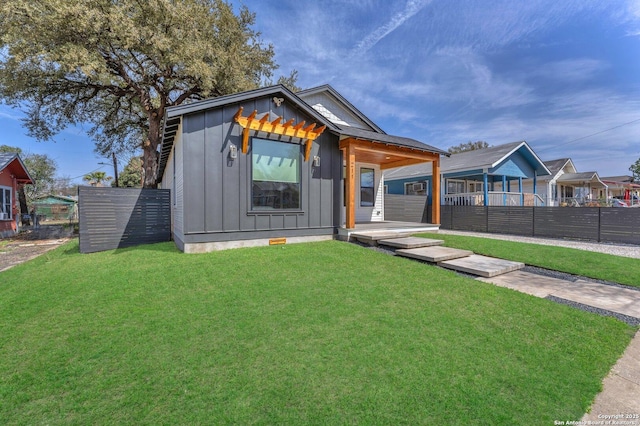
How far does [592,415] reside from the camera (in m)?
1.86

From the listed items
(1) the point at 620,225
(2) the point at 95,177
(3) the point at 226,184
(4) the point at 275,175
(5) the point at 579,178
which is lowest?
(1) the point at 620,225

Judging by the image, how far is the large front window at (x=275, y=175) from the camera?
22.7ft

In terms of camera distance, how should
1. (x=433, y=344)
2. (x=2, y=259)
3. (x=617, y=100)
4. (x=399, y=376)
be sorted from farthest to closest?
(x=617, y=100)
(x=2, y=259)
(x=433, y=344)
(x=399, y=376)

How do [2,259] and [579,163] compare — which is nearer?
[2,259]

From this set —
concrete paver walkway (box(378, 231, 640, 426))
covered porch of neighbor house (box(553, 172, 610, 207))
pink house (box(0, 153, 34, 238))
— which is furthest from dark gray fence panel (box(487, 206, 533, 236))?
pink house (box(0, 153, 34, 238))

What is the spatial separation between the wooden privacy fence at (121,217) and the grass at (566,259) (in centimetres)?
881

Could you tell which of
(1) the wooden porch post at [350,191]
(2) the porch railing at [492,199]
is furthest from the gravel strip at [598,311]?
(2) the porch railing at [492,199]

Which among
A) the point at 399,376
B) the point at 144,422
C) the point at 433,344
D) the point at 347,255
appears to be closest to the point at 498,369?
the point at 433,344

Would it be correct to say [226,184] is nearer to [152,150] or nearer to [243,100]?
[243,100]

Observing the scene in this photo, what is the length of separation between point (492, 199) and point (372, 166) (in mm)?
7778

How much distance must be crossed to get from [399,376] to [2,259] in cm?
1146

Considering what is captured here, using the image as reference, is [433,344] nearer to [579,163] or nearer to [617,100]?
[617,100]

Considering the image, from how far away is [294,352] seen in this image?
2500 millimetres

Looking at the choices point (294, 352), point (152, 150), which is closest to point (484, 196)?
point (294, 352)
